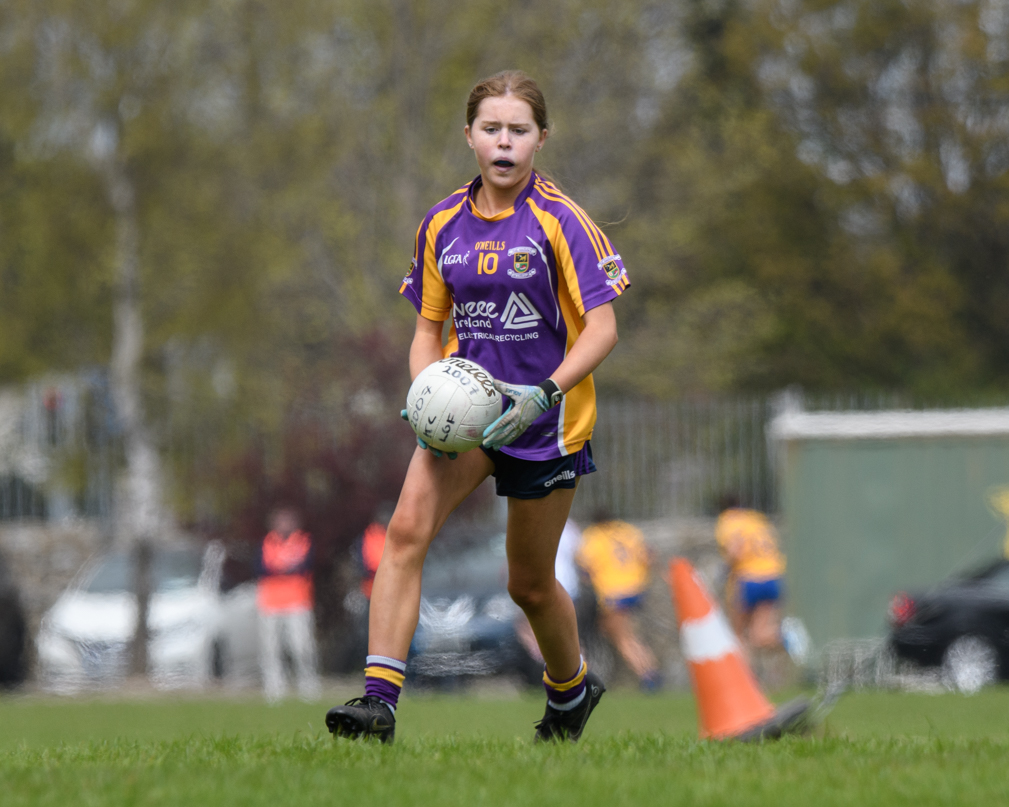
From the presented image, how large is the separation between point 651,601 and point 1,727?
35.3ft

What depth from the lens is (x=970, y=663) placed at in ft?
56.5

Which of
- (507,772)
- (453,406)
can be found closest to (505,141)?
(453,406)

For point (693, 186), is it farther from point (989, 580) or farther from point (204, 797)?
point (204, 797)

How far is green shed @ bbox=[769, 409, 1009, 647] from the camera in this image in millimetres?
17672

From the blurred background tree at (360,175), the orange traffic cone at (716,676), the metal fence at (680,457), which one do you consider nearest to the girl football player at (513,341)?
the orange traffic cone at (716,676)

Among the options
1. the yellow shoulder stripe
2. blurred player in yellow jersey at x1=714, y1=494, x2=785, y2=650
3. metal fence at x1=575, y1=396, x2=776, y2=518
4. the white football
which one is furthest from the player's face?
metal fence at x1=575, y1=396, x2=776, y2=518

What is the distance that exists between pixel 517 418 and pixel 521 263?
0.58 meters

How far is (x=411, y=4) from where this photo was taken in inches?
1004

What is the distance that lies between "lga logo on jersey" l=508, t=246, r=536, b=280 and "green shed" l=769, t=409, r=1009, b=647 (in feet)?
41.7

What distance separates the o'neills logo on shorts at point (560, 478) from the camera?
5.61 meters

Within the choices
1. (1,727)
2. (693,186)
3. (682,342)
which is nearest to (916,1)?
(693,186)

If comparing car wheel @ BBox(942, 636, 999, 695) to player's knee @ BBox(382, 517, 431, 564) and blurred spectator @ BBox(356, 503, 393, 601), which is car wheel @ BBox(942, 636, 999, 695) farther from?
player's knee @ BBox(382, 517, 431, 564)

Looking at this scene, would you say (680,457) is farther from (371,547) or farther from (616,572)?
(371,547)

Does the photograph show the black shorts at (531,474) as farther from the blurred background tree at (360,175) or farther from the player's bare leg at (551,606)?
the blurred background tree at (360,175)
